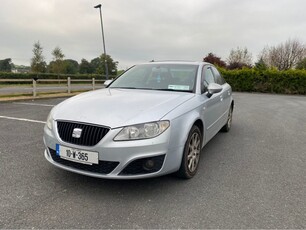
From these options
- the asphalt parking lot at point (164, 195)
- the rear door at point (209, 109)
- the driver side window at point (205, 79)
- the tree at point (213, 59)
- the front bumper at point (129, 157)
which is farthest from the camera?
the tree at point (213, 59)

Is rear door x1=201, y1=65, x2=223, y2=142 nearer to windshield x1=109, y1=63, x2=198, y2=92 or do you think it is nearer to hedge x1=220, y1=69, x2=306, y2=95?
windshield x1=109, y1=63, x2=198, y2=92

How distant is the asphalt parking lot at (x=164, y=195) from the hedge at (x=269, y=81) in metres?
19.7

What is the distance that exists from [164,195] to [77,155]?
104 centimetres

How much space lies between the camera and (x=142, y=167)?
8.64 ft

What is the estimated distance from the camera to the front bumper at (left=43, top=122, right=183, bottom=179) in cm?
251

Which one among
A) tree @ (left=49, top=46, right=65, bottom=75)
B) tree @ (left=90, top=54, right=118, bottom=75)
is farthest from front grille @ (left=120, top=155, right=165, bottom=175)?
tree @ (left=90, top=54, right=118, bottom=75)

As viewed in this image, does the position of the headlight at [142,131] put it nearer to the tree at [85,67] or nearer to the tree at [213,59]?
the tree at [213,59]

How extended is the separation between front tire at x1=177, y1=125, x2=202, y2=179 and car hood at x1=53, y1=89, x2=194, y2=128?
17.4 inches

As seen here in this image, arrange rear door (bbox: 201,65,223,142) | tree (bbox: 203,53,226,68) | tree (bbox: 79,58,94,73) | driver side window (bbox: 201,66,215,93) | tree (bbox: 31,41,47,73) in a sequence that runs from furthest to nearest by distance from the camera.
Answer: tree (bbox: 79,58,94,73)
tree (bbox: 203,53,226,68)
tree (bbox: 31,41,47,73)
driver side window (bbox: 201,66,215,93)
rear door (bbox: 201,65,223,142)

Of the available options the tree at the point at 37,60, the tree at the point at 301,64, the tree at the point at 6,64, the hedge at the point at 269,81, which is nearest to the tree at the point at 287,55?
the tree at the point at 301,64

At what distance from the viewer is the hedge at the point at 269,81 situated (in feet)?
70.1

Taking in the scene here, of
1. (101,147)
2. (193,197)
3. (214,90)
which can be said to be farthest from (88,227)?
(214,90)

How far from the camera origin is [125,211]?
246 centimetres

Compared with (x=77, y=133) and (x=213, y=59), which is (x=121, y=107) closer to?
(x=77, y=133)
